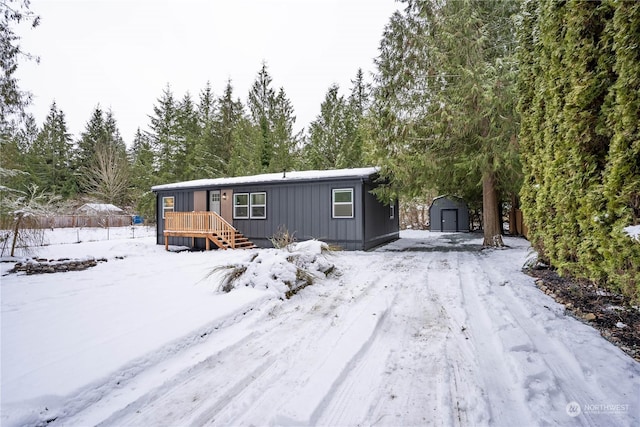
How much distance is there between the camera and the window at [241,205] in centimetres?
1168

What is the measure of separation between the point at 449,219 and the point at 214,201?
1555cm

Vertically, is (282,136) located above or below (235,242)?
above

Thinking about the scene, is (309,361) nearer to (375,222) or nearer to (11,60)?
(375,222)

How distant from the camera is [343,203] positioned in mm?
9953

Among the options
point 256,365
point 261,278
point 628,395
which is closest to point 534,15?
point 628,395

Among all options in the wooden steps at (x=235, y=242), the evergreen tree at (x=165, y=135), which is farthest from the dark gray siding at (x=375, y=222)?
the evergreen tree at (x=165, y=135)

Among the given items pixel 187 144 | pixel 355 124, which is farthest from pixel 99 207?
pixel 355 124

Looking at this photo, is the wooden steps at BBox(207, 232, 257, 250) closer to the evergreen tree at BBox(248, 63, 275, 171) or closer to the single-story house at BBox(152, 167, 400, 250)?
the single-story house at BBox(152, 167, 400, 250)

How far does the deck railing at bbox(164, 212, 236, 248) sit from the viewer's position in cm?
1070

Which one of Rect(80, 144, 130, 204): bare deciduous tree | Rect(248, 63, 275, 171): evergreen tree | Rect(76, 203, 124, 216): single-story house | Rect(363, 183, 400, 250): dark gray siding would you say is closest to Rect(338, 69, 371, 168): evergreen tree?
Rect(248, 63, 275, 171): evergreen tree

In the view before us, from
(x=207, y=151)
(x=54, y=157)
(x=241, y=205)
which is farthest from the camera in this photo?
(x=54, y=157)

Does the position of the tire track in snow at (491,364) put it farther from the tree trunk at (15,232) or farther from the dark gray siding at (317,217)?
the tree trunk at (15,232)

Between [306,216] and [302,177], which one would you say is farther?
[306,216]

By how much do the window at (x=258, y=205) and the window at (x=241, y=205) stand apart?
0.28m
